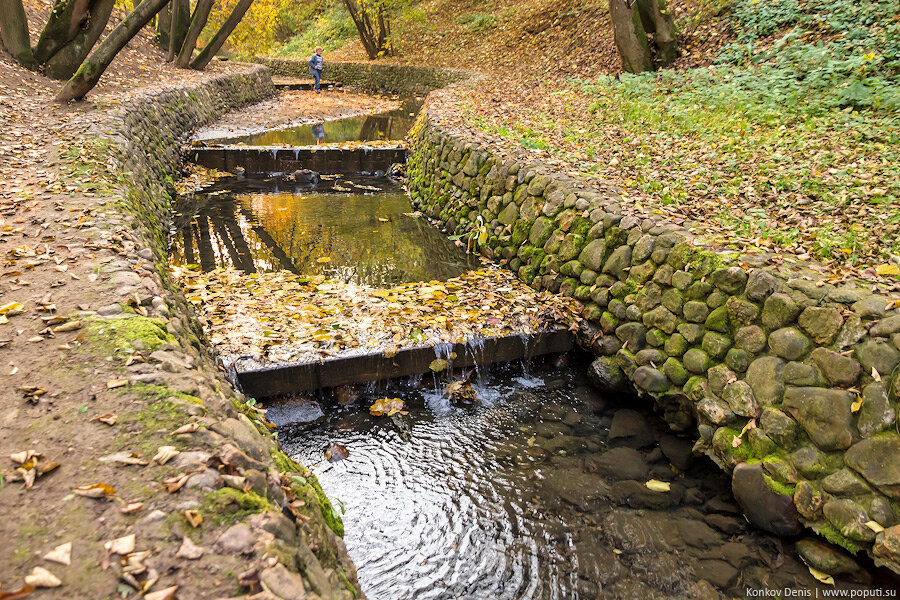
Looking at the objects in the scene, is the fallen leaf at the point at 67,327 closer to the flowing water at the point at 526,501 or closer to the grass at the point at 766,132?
the flowing water at the point at 526,501

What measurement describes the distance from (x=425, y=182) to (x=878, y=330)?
785 cm

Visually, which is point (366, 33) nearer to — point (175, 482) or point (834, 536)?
point (834, 536)

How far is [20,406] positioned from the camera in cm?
258

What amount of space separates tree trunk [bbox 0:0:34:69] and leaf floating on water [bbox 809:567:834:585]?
14.2m

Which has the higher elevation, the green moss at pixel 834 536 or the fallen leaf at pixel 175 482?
the fallen leaf at pixel 175 482

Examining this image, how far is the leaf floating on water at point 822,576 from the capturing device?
3387 millimetres

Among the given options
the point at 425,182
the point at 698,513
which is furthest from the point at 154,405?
the point at 425,182

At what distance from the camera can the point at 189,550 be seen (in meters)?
1.92

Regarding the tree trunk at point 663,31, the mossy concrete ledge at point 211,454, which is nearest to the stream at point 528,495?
the mossy concrete ledge at point 211,454

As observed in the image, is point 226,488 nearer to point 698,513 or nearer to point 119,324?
point 119,324

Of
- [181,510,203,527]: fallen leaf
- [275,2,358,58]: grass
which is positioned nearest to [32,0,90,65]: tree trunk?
[181,510,203,527]: fallen leaf

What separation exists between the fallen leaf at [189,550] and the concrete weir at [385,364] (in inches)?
111

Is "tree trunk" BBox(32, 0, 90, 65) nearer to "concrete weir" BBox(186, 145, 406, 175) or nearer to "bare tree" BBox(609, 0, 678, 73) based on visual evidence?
"concrete weir" BBox(186, 145, 406, 175)

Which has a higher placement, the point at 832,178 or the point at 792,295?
the point at 832,178
